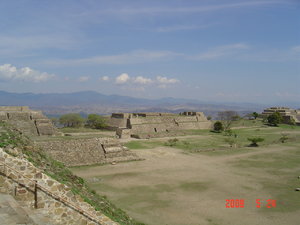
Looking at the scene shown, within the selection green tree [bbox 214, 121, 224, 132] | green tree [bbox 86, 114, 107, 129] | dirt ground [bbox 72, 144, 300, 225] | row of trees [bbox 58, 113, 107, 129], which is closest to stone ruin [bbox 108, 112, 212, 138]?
green tree [bbox 86, 114, 107, 129]

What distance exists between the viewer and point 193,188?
47.4 feet

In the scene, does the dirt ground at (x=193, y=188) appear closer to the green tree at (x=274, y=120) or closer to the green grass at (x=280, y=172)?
the green grass at (x=280, y=172)

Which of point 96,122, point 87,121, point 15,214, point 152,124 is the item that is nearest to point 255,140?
point 152,124

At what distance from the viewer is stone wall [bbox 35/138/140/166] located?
1927 centimetres

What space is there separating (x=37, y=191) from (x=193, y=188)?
403 inches

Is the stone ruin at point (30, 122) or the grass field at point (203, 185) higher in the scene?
the stone ruin at point (30, 122)

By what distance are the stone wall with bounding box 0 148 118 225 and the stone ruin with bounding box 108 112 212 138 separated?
89.8 ft

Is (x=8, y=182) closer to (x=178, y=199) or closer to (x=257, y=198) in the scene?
(x=178, y=199)

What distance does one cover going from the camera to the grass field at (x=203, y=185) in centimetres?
1099

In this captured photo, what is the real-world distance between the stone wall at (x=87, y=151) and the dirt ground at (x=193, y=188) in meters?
1.09

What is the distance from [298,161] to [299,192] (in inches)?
344

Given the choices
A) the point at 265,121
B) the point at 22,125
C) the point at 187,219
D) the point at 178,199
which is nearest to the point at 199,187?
the point at 178,199
